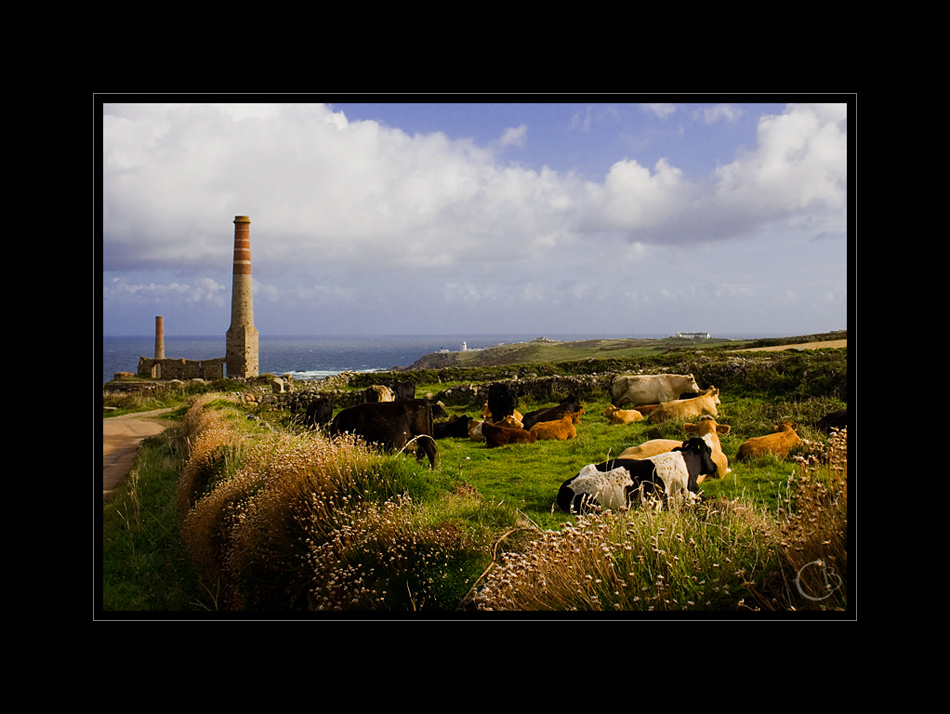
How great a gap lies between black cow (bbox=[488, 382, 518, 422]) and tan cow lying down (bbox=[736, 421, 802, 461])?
6342mm

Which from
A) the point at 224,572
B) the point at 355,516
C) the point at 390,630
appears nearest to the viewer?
the point at 390,630

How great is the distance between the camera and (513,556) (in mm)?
3398

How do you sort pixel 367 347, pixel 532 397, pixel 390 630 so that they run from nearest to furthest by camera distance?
1. pixel 390 630
2. pixel 532 397
3. pixel 367 347

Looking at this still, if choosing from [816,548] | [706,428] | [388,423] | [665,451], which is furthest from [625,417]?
[816,548]

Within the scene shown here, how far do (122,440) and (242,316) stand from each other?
1074 centimetres

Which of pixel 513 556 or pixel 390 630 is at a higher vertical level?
pixel 513 556

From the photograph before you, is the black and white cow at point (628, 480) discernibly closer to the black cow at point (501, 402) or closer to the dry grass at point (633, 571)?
the dry grass at point (633, 571)

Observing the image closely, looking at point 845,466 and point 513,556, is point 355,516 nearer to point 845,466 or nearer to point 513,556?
point 513,556

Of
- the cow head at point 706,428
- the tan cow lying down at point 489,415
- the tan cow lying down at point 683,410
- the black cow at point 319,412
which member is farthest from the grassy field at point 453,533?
the tan cow lying down at point 489,415
